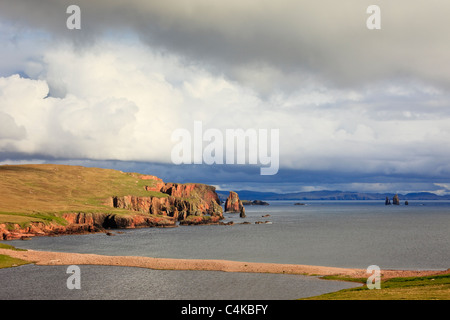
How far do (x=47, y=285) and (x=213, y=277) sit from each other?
100ft

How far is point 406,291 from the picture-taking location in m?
49.6

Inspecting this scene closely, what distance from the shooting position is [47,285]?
68.3 meters

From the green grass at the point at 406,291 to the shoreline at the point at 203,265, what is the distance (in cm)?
763

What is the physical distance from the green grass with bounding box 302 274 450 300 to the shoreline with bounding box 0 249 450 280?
25.0 ft

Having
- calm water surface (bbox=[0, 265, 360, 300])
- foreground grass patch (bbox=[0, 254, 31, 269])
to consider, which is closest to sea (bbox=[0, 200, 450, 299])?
calm water surface (bbox=[0, 265, 360, 300])

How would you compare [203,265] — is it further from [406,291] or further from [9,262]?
[406,291]

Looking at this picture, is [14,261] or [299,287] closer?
[299,287]

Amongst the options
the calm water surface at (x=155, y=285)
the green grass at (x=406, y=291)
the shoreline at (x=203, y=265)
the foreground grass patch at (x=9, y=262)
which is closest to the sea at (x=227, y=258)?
Result: the calm water surface at (x=155, y=285)

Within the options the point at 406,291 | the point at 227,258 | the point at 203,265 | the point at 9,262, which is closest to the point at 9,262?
the point at 9,262

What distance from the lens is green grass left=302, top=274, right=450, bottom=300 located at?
143 ft

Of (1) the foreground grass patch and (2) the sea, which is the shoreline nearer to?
(1) the foreground grass patch
